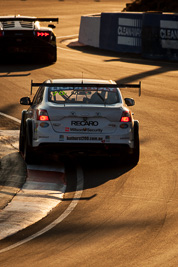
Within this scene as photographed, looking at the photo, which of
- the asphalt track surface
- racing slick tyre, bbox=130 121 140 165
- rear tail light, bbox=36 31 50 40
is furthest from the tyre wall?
racing slick tyre, bbox=130 121 140 165

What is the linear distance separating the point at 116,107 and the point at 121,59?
17173mm

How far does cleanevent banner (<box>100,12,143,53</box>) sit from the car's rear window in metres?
17.6

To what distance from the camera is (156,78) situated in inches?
905

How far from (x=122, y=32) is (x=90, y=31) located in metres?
3.45

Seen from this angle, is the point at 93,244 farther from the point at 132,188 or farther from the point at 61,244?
the point at 132,188

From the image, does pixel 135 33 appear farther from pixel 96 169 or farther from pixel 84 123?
pixel 84 123

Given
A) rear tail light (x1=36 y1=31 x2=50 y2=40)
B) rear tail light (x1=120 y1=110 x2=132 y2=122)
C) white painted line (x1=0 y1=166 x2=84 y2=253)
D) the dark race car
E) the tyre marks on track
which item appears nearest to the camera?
white painted line (x1=0 y1=166 x2=84 y2=253)

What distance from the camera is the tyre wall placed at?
2722 centimetres

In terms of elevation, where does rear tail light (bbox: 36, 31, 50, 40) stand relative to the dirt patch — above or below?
above

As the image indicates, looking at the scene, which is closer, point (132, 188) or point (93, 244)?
point (93, 244)

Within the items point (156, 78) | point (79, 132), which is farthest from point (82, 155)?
point (156, 78)

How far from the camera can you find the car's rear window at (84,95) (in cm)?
1173

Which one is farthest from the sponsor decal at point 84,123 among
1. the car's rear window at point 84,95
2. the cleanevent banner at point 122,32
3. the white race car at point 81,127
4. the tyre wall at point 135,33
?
the cleanevent banner at point 122,32

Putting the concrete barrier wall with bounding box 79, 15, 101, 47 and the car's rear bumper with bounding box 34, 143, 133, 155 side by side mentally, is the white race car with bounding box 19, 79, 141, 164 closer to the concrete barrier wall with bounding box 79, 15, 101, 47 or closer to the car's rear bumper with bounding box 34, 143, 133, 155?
the car's rear bumper with bounding box 34, 143, 133, 155
